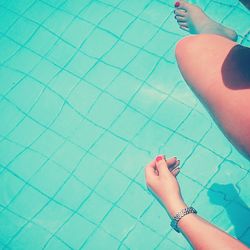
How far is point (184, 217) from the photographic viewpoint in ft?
5.03

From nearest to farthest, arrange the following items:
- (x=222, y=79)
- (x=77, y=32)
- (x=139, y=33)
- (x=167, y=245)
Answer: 1. (x=222, y=79)
2. (x=167, y=245)
3. (x=139, y=33)
4. (x=77, y=32)

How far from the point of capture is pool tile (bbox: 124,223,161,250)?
2359mm

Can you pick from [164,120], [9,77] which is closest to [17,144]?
[9,77]

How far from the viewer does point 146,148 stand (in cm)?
267

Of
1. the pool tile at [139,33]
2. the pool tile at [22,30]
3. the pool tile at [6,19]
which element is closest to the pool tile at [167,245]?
the pool tile at [139,33]

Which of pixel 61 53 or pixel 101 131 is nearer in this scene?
pixel 101 131

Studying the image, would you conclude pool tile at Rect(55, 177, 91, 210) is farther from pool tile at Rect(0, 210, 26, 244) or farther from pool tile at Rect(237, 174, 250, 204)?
pool tile at Rect(237, 174, 250, 204)

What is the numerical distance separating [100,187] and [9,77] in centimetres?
158

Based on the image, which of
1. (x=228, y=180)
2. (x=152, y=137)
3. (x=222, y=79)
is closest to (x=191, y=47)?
(x=222, y=79)

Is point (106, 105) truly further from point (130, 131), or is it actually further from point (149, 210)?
point (149, 210)

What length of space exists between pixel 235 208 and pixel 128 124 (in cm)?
118

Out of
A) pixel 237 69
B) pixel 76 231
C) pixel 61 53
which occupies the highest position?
pixel 237 69

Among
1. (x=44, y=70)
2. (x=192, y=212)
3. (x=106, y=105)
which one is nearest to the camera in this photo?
(x=192, y=212)

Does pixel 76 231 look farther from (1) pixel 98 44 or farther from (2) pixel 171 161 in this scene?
(1) pixel 98 44
